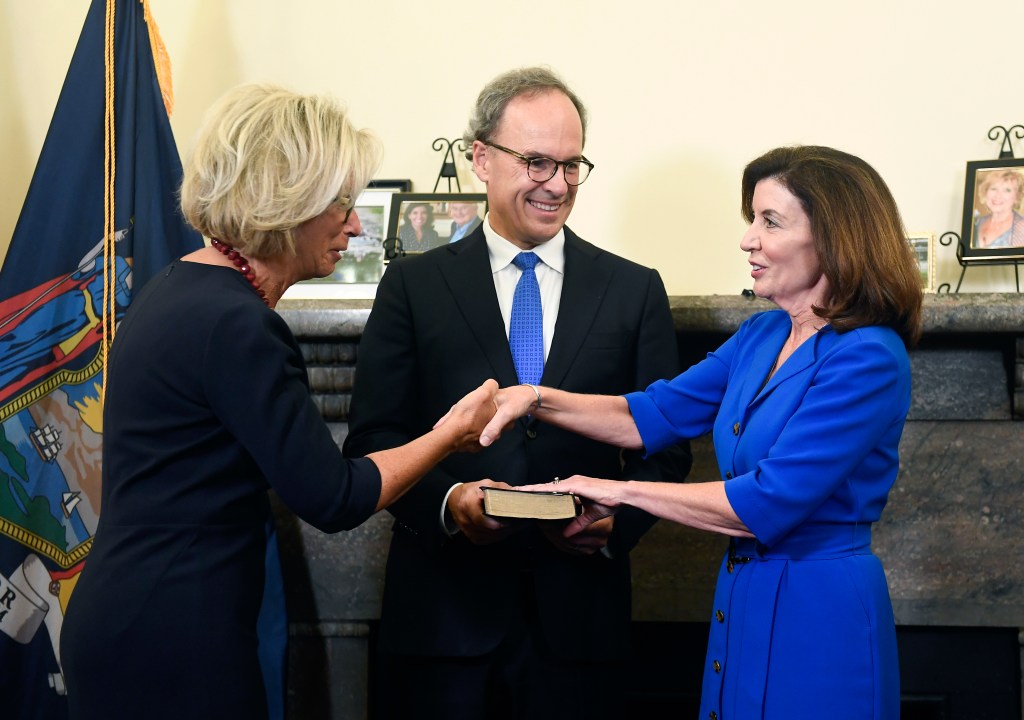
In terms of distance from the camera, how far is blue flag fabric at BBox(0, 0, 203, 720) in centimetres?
279

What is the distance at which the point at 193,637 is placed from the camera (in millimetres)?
1679

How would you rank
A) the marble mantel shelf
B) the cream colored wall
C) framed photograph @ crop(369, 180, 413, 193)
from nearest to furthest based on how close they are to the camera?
1. the marble mantel shelf
2. the cream colored wall
3. framed photograph @ crop(369, 180, 413, 193)

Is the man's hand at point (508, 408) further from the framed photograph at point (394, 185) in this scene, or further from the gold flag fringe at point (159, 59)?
the gold flag fringe at point (159, 59)

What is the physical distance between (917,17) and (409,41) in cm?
150

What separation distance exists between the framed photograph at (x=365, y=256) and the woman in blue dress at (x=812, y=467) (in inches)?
49.8

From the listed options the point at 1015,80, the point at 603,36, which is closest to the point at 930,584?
the point at 1015,80

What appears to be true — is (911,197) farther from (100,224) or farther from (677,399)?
(100,224)

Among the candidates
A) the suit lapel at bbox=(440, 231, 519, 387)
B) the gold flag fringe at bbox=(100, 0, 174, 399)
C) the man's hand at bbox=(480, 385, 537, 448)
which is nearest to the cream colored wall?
the gold flag fringe at bbox=(100, 0, 174, 399)

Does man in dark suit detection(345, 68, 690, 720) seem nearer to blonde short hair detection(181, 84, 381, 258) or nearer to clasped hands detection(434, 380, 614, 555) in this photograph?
clasped hands detection(434, 380, 614, 555)

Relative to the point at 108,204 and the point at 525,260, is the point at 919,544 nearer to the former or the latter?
the point at 525,260

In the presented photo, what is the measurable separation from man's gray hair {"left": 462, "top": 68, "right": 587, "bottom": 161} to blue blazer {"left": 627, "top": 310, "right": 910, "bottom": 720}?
89 centimetres

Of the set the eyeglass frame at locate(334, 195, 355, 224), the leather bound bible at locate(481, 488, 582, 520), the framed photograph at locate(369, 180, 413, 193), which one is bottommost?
the leather bound bible at locate(481, 488, 582, 520)

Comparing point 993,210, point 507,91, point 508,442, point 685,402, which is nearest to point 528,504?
point 508,442

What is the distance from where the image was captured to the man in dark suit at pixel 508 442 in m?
2.21
